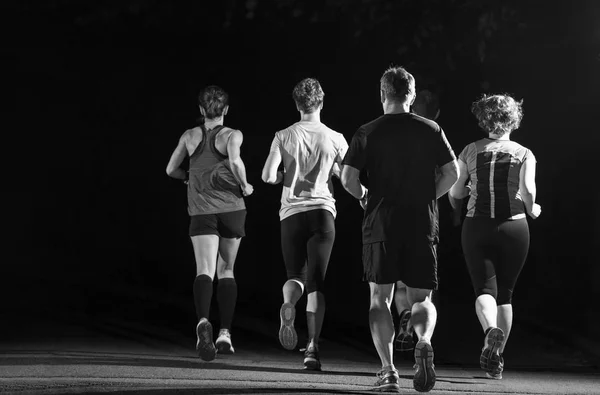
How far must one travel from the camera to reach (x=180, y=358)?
36.3 feet

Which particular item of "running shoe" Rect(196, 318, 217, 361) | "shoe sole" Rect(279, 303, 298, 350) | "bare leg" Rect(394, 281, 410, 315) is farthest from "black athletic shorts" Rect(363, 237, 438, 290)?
"bare leg" Rect(394, 281, 410, 315)

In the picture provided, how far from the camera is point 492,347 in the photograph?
31.1ft

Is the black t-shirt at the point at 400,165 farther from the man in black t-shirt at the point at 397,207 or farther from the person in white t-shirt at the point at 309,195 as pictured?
the person in white t-shirt at the point at 309,195

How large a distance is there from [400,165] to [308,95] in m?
1.74

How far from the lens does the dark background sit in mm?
16109

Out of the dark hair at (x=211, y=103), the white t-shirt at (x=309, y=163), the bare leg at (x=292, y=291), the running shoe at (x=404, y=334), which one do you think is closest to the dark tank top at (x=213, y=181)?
the dark hair at (x=211, y=103)

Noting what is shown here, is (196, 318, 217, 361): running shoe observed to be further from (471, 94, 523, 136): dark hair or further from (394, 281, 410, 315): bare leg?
(471, 94, 523, 136): dark hair

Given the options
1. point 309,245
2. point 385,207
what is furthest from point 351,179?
point 309,245

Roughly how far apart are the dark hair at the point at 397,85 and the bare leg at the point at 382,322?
1.25m

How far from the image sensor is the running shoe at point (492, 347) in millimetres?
9419

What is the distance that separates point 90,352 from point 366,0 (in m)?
6.38

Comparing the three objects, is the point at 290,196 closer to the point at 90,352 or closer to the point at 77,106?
the point at 90,352

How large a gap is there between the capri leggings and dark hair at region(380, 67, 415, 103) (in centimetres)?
162

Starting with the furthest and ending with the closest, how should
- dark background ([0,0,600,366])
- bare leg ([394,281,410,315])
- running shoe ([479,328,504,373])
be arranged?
1. dark background ([0,0,600,366])
2. bare leg ([394,281,410,315])
3. running shoe ([479,328,504,373])
